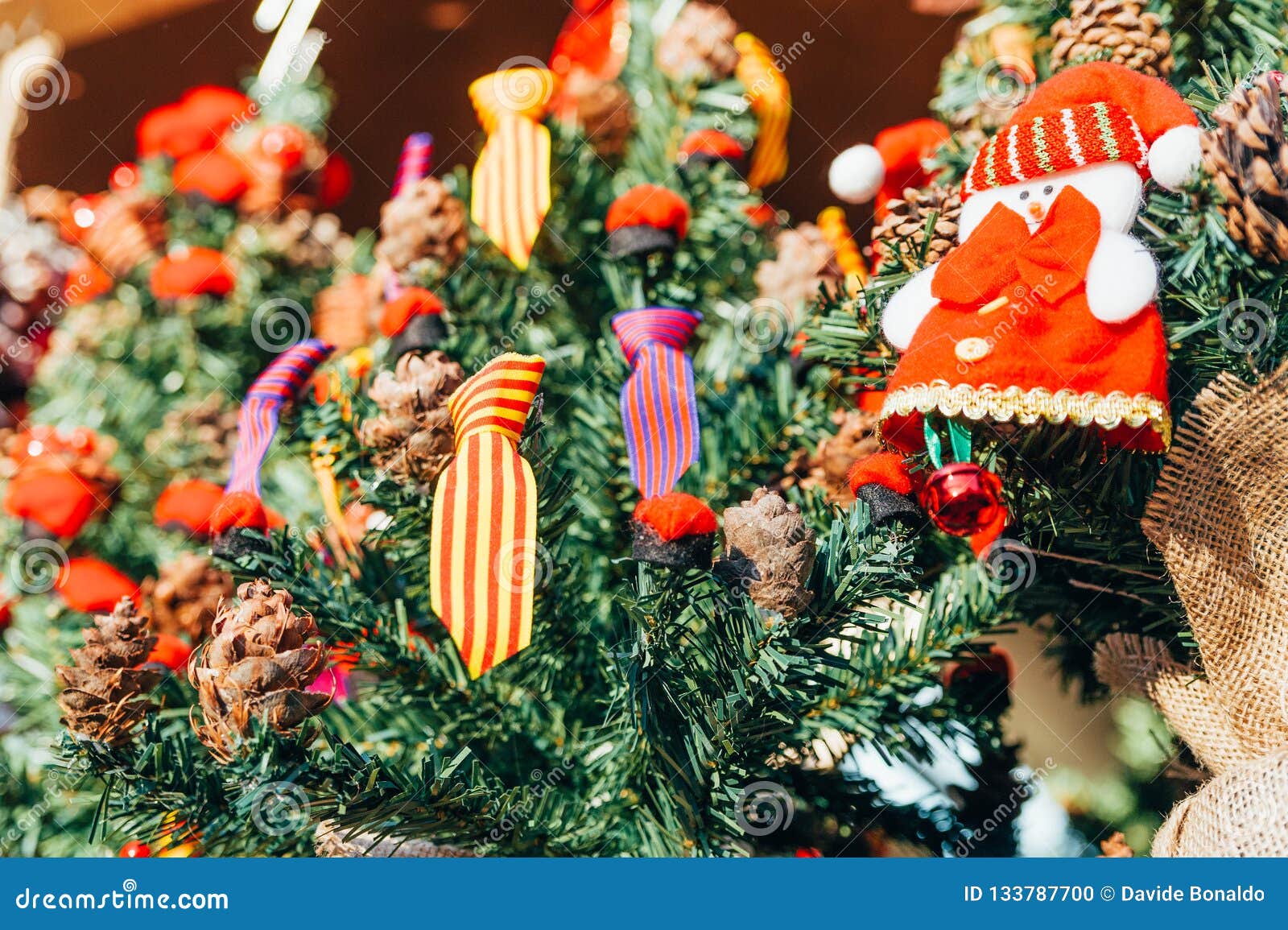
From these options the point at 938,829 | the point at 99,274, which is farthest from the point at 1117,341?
the point at 99,274

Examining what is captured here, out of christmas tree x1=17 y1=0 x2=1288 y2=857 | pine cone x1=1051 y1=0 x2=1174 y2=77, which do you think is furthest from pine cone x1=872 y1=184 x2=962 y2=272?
pine cone x1=1051 y1=0 x2=1174 y2=77

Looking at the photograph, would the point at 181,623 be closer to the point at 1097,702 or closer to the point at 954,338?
the point at 954,338

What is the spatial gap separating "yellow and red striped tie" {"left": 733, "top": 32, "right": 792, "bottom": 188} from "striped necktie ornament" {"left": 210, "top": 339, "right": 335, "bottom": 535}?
0.38 metres

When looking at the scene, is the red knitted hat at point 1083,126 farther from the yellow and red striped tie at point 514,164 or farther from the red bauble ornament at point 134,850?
the red bauble ornament at point 134,850

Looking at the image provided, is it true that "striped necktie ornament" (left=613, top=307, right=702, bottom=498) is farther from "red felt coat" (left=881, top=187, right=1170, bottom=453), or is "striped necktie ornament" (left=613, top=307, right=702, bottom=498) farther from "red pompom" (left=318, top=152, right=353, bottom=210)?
"red pompom" (left=318, top=152, right=353, bottom=210)

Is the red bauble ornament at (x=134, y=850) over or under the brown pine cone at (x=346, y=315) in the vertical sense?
under

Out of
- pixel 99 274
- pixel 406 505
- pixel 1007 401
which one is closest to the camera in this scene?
pixel 1007 401

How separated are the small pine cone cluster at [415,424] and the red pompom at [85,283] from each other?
450 millimetres

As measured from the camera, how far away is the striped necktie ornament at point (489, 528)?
51 cm

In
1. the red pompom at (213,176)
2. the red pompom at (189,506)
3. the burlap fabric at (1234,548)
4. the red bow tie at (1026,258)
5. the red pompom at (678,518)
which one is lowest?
the burlap fabric at (1234,548)

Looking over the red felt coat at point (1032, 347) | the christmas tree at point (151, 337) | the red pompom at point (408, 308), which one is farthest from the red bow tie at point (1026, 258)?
the christmas tree at point (151, 337)

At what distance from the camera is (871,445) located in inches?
25.7

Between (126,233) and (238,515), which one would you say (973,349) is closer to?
(238,515)

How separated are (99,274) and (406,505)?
49 centimetres
